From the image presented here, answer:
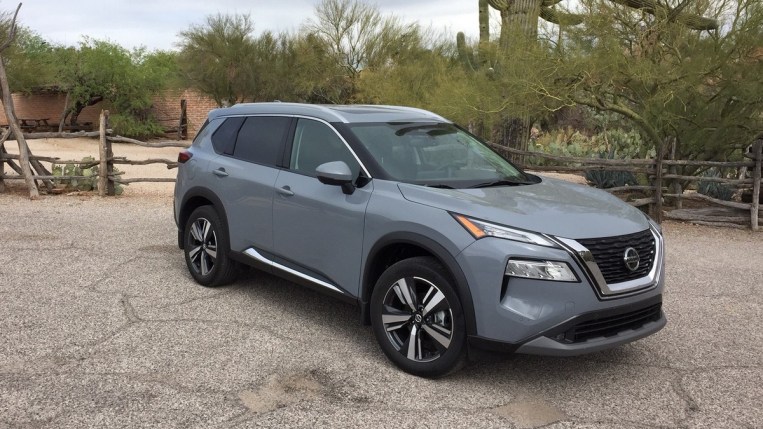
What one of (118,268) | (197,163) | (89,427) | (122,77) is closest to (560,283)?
(89,427)

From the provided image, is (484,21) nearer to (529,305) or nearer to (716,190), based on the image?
(716,190)

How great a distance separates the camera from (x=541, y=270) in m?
3.75

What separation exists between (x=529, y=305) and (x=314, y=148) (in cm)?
220

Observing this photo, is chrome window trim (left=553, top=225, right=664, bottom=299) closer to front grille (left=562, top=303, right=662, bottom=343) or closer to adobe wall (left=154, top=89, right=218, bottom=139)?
front grille (left=562, top=303, right=662, bottom=343)

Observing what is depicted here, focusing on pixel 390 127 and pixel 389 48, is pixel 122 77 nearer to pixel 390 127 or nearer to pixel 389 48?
pixel 389 48

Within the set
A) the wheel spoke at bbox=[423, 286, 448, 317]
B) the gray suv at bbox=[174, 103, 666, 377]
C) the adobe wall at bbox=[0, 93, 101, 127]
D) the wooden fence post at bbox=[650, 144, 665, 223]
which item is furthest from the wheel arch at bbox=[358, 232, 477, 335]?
the adobe wall at bbox=[0, 93, 101, 127]

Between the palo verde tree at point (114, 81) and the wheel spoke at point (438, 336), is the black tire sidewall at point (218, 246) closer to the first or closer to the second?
the wheel spoke at point (438, 336)

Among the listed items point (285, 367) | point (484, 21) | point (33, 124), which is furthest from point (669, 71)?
point (33, 124)

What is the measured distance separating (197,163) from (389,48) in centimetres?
2359

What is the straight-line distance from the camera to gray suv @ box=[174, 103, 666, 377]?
12.4 feet

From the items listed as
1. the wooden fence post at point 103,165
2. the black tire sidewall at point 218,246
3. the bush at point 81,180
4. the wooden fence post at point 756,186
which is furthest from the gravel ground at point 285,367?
the bush at point 81,180

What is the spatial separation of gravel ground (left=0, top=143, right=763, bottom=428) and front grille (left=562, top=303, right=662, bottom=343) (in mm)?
409

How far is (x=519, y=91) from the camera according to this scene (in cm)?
1136

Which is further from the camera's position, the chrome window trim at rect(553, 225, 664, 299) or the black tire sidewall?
the black tire sidewall
